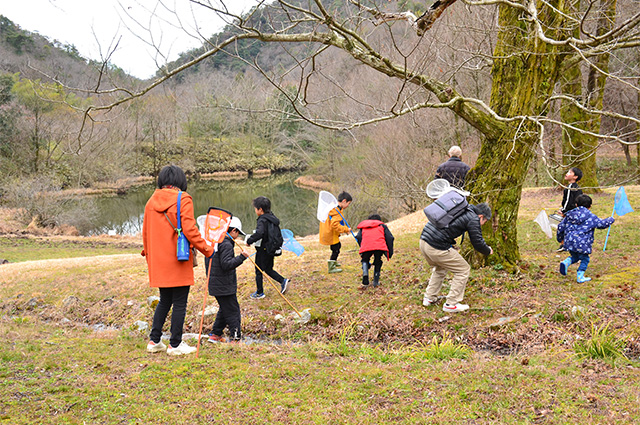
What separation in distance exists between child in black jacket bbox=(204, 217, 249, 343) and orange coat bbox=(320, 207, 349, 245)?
8.74 ft

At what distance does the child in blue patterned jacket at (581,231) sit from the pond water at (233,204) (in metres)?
20.1

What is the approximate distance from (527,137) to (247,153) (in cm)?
5712

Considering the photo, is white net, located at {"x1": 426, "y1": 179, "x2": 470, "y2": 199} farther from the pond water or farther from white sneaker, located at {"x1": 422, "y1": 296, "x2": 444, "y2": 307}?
the pond water

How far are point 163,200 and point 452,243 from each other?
3708 millimetres

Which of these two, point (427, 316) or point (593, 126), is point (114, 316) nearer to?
point (427, 316)

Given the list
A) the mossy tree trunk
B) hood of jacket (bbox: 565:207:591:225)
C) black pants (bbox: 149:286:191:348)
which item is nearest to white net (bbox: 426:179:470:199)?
the mossy tree trunk

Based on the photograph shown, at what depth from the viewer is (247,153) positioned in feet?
203

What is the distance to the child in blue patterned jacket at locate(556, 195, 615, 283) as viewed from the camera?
658cm

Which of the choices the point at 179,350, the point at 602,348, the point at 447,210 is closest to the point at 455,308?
the point at 447,210

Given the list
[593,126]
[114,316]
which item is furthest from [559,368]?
[593,126]

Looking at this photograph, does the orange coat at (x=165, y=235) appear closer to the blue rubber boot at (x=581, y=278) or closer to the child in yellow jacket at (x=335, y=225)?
the child in yellow jacket at (x=335, y=225)

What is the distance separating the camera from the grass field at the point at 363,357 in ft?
11.5

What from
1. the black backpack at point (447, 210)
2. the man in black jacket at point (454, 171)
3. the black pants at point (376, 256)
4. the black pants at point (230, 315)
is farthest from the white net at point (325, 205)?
the black pants at point (230, 315)

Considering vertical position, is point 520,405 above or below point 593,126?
below
